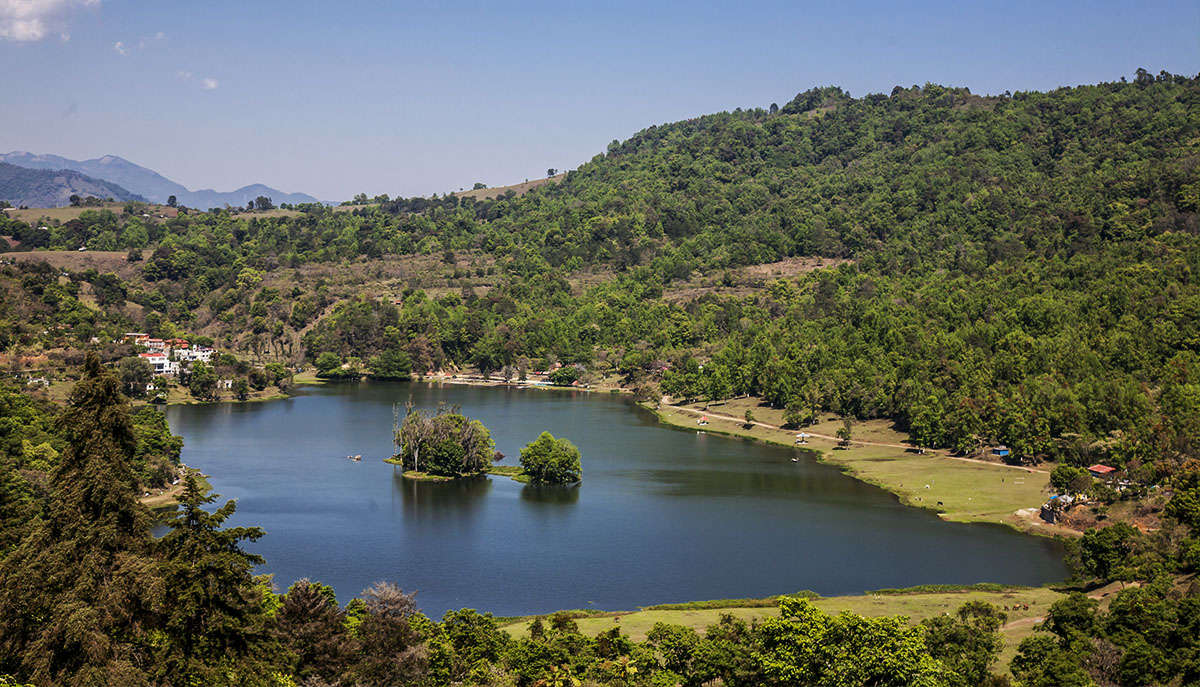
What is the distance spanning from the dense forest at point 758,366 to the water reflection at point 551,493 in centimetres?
2674

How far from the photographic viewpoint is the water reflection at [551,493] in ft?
245

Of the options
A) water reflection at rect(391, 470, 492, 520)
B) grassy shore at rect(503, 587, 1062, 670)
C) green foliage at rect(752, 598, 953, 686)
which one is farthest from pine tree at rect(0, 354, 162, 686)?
water reflection at rect(391, 470, 492, 520)

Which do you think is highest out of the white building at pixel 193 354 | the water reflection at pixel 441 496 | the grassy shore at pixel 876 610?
the white building at pixel 193 354

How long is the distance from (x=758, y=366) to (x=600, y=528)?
5764cm

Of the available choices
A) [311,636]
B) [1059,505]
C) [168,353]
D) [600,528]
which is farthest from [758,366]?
[311,636]

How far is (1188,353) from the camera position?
86938 mm

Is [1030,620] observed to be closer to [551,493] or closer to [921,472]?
[921,472]

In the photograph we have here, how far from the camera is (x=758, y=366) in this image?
393ft

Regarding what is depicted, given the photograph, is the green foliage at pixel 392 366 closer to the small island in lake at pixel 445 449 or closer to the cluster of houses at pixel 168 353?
the cluster of houses at pixel 168 353

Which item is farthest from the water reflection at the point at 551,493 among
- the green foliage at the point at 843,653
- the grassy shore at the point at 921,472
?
the green foliage at the point at 843,653

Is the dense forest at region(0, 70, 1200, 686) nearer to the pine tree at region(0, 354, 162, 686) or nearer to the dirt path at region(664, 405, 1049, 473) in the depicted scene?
the pine tree at region(0, 354, 162, 686)

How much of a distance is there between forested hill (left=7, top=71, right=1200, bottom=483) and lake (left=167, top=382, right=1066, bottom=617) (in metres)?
16.1

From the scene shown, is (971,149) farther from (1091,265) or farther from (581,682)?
(581,682)

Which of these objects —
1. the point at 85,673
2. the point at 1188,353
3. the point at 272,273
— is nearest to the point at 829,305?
the point at 1188,353
